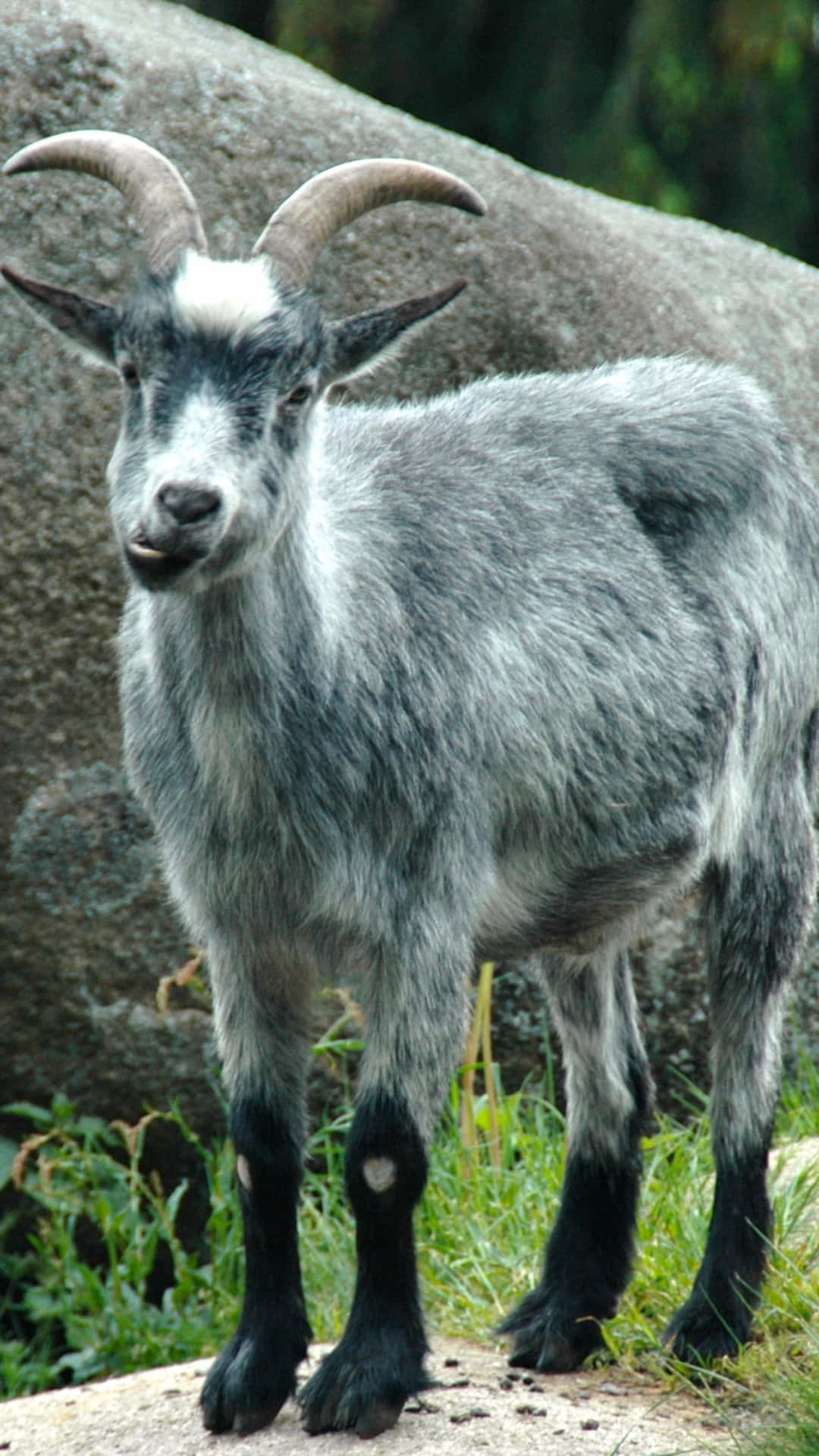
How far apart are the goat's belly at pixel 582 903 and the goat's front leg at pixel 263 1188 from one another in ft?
1.56

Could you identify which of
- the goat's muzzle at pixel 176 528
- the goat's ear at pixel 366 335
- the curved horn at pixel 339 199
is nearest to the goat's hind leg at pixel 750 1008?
the goat's ear at pixel 366 335

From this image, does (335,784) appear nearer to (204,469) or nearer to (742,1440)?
(204,469)

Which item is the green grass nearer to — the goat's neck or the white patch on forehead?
the goat's neck

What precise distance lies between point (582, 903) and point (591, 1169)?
720 mm

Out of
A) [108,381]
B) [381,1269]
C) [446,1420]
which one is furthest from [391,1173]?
[108,381]

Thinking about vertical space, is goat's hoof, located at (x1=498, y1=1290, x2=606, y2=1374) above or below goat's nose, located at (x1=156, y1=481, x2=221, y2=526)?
below

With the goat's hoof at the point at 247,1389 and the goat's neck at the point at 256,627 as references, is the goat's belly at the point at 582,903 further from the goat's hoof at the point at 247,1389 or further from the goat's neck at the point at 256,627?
the goat's hoof at the point at 247,1389

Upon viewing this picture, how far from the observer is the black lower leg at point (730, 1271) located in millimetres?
4016

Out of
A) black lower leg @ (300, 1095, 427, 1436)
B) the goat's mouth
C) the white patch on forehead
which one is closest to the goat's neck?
the goat's mouth

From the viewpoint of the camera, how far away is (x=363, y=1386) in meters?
3.48

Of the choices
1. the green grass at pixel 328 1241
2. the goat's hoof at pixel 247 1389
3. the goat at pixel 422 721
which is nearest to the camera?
the goat at pixel 422 721

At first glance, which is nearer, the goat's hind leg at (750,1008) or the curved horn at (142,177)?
the curved horn at (142,177)

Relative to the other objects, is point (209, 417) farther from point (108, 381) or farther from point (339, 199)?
point (108, 381)

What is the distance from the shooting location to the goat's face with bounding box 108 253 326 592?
3133mm
